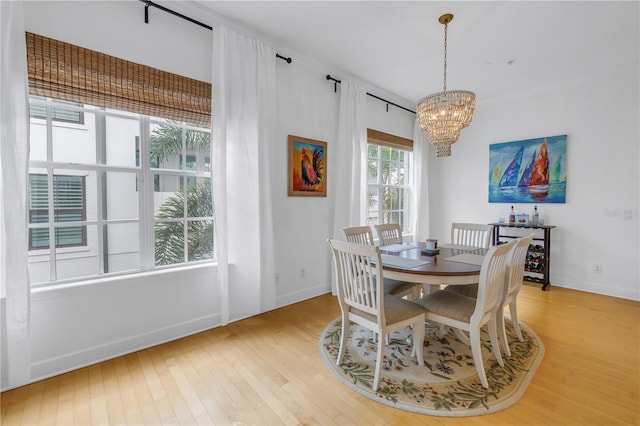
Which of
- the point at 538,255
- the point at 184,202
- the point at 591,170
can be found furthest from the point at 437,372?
the point at 591,170

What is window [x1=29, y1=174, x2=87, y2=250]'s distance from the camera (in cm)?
208

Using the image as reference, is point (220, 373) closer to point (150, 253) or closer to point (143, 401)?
point (143, 401)

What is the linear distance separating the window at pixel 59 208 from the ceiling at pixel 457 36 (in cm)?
187

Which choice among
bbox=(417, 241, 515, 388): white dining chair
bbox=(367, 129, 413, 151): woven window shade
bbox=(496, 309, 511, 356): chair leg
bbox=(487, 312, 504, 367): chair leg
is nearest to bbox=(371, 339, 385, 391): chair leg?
bbox=(417, 241, 515, 388): white dining chair

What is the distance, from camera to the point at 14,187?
1.83 m

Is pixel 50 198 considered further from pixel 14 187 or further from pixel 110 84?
pixel 110 84

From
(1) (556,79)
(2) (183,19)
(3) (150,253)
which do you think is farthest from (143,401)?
(1) (556,79)

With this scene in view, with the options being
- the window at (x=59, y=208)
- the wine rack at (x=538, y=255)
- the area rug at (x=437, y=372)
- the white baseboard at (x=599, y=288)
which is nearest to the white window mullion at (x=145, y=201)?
the window at (x=59, y=208)

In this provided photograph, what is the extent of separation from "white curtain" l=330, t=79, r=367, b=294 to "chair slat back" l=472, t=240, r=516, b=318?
78.9 inches

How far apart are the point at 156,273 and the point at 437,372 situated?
2.36 meters

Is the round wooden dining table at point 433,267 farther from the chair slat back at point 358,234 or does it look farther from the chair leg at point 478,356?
the chair slat back at point 358,234

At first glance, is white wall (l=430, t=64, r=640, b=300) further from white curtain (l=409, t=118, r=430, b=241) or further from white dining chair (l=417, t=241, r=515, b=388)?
white dining chair (l=417, t=241, r=515, b=388)

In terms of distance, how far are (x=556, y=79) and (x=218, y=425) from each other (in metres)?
5.34

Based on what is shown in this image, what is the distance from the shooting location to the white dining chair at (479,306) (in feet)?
6.08
